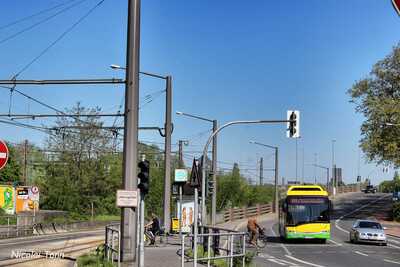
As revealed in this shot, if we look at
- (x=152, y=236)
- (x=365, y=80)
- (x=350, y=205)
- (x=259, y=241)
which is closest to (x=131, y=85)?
(x=152, y=236)

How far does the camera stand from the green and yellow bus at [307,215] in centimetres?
3819

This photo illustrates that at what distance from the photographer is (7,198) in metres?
53.7

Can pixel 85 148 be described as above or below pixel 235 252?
above

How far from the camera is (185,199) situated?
4034 centimetres

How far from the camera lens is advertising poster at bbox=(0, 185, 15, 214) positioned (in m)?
53.0

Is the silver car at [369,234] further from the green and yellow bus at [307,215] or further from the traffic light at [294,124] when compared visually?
the traffic light at [294,124]

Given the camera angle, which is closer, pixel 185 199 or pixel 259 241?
pixel 259 241

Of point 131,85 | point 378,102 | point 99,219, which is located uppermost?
point 378,102

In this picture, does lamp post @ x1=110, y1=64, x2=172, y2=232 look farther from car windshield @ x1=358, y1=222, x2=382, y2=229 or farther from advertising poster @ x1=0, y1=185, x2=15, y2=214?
advertising poster @ x1=0, y1=185, x2=15, y2=214

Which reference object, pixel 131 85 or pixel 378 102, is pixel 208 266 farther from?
pixel 378 102

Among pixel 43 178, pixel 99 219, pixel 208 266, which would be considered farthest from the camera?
pixel 43 178

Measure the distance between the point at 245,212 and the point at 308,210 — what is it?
39.1 m

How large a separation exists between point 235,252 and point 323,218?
804 inches

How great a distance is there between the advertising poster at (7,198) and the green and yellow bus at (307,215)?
2474 cm
